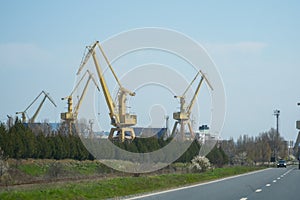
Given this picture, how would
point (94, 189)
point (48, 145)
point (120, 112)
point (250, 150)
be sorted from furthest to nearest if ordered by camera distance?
point (250, 150), point (120, 112), point (48, 145), point (94, 189)

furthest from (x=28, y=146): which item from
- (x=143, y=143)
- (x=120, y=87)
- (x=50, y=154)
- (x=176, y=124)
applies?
(x=176, y=124)

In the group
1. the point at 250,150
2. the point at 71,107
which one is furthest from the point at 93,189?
the point at 250,150

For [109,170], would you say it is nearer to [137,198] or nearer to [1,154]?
[1,154]

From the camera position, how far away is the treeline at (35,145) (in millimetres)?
43394

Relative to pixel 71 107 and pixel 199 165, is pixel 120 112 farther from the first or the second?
pixel 199 165

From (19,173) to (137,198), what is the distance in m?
22.2

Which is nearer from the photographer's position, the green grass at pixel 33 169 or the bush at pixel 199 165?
the green grass at pixel 33 169

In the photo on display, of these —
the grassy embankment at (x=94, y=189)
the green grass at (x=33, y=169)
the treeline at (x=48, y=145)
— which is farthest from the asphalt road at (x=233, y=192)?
the treeline at (x=48, y=145)

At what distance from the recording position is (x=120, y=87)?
266 ft

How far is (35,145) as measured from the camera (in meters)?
47.7

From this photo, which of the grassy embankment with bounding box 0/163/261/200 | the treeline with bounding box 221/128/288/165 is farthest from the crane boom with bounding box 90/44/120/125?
the grassy embankment with bounding box 0/163/261/200

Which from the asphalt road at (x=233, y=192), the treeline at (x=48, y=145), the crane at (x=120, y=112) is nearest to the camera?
the asphalt road at (x=233, y=192)

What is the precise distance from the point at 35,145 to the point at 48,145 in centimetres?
253

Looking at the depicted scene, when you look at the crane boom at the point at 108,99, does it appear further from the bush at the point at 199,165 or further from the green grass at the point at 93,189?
the green grass at the point at 93,189
